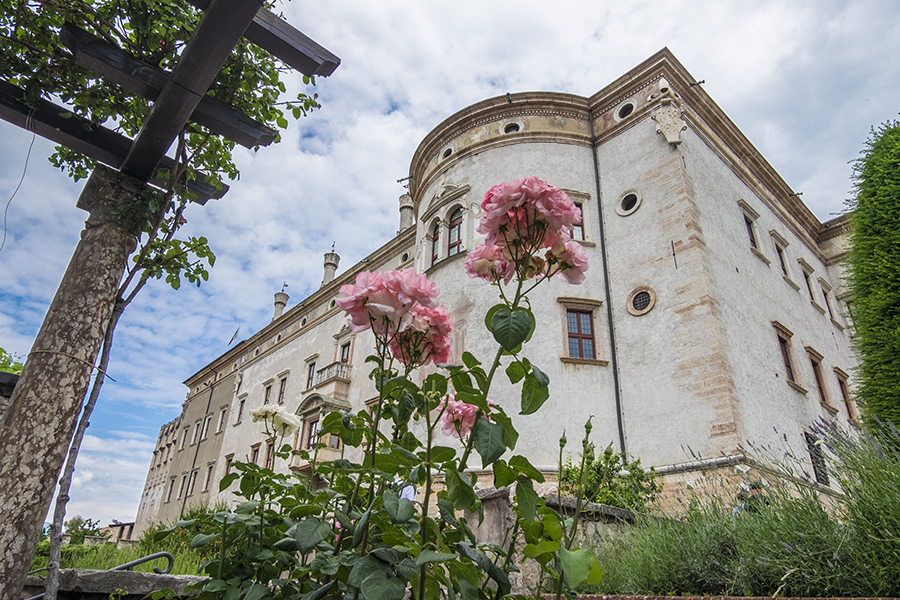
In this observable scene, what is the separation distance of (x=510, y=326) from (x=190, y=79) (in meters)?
2.60

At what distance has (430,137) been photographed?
17.1 m

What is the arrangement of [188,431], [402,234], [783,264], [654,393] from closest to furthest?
1. [654,393]
2. [783,264]
3. [402,234]
4. [188,431]

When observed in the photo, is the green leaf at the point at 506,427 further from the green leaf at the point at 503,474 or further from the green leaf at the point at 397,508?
the green leaf at the point at 397,508

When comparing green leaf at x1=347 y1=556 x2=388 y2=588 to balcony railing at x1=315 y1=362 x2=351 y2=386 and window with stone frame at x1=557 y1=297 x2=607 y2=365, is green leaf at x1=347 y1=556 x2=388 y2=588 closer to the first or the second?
window with stone frame at x1=557 y1=297 x2=607 y2=365

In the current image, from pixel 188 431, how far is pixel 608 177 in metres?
32.1

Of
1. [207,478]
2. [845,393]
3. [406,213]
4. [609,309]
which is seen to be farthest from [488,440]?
[207,478]

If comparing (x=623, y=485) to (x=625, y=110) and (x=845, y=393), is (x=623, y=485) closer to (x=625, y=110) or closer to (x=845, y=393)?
(x=625, y=110)

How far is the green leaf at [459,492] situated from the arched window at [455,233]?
1330 cm

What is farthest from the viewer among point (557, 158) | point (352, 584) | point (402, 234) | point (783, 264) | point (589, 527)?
point (402, 234)

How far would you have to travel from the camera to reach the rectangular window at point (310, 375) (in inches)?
919

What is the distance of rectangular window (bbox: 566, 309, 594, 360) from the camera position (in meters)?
12.4

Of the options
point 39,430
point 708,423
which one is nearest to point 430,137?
point 708,423

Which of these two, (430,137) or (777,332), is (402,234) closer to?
(430,137)

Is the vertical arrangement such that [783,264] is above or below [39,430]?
above
